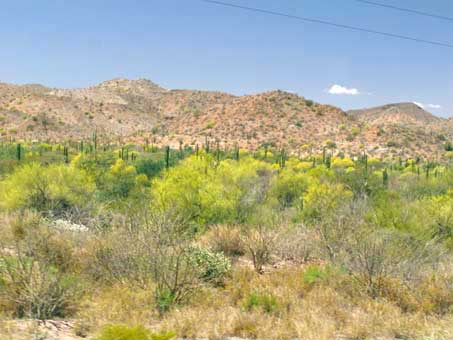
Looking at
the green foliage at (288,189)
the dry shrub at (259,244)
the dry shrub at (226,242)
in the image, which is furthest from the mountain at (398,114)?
the dry shrub at (259,244)

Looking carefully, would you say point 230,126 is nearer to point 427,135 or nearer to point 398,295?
point 427,135

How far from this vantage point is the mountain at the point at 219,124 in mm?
70838

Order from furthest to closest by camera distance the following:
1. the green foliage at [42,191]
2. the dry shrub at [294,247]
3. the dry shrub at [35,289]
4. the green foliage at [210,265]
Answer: the green foliage at [42,191], the dry shrub at [294,247], the green foliage at [210,265], the dry shrub at [35,289]

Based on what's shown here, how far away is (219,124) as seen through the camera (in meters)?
79.4

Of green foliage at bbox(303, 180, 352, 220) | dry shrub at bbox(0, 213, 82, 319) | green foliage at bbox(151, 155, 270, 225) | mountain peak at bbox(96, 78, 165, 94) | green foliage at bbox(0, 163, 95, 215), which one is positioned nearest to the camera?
dry shrub at bbox(0, 213, 82, 319)

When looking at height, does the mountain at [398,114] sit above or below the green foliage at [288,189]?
above

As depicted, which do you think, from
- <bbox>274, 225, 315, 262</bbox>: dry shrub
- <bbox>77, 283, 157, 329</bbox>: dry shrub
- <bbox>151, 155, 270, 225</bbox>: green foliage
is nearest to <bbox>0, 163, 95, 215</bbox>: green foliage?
<bbox>151, 155, 270, 225</bbox>: green foliage

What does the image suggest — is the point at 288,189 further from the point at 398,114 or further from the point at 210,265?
the point at 398,114

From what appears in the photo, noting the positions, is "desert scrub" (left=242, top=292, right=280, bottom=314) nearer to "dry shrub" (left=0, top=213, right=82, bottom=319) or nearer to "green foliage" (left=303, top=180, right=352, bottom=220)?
"dry shrub" (left=0, top=213, right=82, bottom=319)

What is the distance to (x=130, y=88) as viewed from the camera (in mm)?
131750

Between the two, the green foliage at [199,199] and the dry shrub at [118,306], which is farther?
the green foliage at [199,199]

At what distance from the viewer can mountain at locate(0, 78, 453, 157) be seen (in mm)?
70838

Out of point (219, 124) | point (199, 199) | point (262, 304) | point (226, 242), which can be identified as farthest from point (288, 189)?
point (219, 124)

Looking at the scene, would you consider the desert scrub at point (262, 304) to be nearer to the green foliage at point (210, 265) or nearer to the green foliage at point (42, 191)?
the green foliage at point (210, 265)
